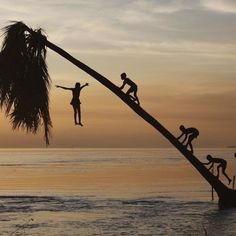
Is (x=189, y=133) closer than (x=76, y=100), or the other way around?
(x=76, y=100)

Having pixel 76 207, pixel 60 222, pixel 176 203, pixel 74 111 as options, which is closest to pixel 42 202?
pixel 76 207

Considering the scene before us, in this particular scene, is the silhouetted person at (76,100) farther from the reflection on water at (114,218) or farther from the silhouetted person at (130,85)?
the reflection on water at (114,218)

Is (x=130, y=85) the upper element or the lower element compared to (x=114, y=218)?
upper

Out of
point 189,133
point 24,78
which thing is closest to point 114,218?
point 189,133

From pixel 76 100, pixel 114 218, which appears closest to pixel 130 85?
pixel 76 100

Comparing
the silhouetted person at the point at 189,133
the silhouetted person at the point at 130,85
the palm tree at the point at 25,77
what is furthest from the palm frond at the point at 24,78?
the silhouetted person at the point at 189,133

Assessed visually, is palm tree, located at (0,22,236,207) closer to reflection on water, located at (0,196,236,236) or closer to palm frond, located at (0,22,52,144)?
palm frond, located at (0,22,52,144)

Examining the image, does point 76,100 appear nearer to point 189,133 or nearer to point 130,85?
point 130,85

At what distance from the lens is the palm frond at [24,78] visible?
16.5 metres

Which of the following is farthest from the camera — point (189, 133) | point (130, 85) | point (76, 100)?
point (189, 133)

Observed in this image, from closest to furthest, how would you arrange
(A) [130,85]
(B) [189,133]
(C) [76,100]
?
(C) [76,100], (A) [130,85], (B) [189,133]

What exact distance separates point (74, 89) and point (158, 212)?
32.2ft

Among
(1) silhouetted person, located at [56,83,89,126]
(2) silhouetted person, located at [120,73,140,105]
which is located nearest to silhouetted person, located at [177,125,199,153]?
(2) silhouetted person, located at [120,73,140,105]

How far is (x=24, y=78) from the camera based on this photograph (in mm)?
17000
